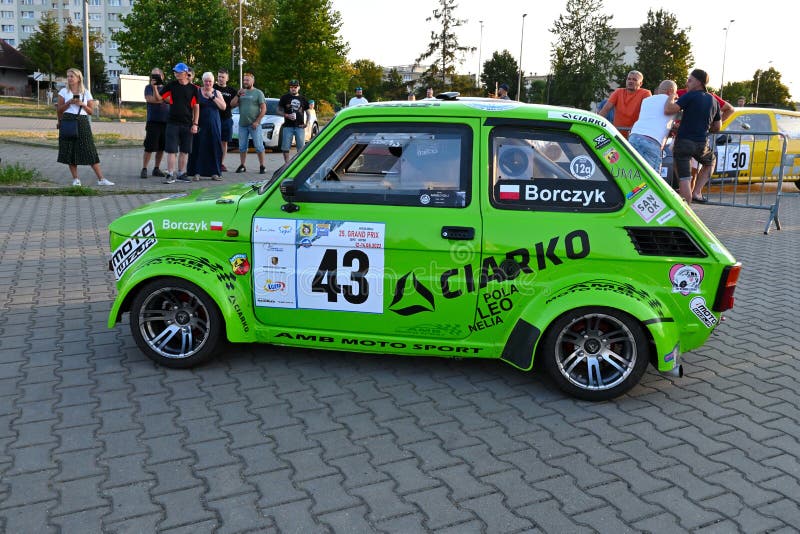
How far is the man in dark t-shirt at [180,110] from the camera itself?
1265 cm

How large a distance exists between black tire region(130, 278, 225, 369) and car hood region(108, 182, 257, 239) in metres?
0.39

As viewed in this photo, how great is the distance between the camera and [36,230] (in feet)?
30.5

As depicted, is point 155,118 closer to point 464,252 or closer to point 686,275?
point 464,252

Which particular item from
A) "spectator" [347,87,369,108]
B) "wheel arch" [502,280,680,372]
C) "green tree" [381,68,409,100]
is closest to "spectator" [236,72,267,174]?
"spectator" [347,87,369,108]

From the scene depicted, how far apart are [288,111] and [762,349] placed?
11.3m

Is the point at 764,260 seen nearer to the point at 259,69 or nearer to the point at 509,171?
the point at 509,171

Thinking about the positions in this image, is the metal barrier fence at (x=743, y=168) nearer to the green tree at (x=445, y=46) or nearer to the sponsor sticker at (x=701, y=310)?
the sponsor sticker at (x=701, y=310)

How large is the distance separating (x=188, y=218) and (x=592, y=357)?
107 inches

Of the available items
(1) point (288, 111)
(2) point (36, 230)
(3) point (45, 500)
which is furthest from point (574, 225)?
(1) point (288, 111)

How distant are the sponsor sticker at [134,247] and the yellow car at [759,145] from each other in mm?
9756

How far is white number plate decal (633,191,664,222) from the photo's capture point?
441 cm

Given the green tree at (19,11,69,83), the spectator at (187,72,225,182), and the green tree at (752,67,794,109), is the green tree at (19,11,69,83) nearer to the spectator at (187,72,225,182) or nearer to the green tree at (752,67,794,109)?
the spectator at (187,72,225,182)

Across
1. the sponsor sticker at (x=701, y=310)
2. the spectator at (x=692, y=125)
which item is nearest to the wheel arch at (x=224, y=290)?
the sponsor sticker at (x=701, y=310)

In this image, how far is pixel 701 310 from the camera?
14.5 feet
